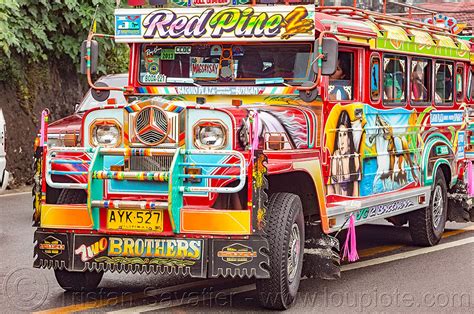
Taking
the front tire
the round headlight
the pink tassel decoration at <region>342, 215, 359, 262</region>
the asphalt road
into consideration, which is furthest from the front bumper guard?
the pink tassel decoration at <region>342, 215, 359, 262</region>

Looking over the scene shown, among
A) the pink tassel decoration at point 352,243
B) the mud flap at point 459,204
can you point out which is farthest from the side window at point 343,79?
the mud flap at point 459,204

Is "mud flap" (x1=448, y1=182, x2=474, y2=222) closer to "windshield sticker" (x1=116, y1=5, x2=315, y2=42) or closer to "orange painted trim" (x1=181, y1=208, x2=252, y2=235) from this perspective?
"windshield sticker" (x1=116, y1=5, x2=315, y2=42)

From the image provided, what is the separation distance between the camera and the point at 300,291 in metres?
9.73

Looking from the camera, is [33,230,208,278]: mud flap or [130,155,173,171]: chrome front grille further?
[130,155,173,171]: chrome front grille

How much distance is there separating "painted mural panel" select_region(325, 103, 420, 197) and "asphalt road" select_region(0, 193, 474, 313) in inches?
32.2

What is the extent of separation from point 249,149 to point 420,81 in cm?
499

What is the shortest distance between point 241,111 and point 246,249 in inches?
47.0

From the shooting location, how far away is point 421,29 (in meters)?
13.2

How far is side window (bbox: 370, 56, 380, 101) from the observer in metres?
11.2

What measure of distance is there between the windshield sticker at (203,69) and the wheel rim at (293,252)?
6.45 feet

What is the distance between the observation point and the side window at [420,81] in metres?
12.5

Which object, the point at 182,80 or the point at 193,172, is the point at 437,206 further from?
the point at 193,172

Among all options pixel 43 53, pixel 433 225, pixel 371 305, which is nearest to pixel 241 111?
pixel 371 305

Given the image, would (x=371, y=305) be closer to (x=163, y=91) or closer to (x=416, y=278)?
(x=416, y=278)
